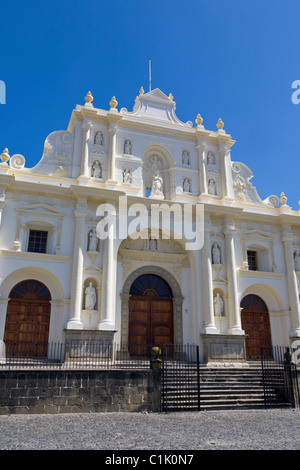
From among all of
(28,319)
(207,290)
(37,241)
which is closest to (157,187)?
(207,290)

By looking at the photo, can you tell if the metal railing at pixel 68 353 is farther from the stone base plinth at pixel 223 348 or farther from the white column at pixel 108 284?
the stone base plinth at pixel 223 348

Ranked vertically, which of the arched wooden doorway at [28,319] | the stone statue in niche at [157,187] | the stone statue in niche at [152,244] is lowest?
the arched wooden doorway at [28,319]

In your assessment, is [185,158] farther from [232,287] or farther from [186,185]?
[232,287]

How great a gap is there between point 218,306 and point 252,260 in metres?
4.03

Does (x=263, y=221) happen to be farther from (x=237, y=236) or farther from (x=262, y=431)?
(x=262, y=431)

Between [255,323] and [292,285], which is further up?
[292,285]

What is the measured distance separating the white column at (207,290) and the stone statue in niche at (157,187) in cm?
282

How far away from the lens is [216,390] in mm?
13406

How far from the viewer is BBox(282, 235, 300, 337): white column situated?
19.6 meters

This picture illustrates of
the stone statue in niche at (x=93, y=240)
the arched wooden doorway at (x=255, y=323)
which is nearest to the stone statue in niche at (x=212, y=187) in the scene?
the arched wooden doorway at (x=255, y=323)

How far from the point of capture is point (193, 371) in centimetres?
1423

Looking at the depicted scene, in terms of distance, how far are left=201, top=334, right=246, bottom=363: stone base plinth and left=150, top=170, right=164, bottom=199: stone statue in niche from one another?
7.17 meters

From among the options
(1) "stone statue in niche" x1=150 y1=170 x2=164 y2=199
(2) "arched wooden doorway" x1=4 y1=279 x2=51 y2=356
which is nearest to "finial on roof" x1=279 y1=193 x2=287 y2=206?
(1) "stone statue in niche" x1=150 y1=170 x2=164 y2=199

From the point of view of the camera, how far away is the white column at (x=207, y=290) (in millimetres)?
17984
